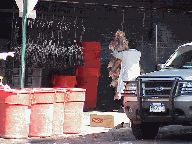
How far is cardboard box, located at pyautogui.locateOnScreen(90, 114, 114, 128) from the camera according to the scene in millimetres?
12047

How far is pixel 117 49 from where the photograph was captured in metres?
15.4

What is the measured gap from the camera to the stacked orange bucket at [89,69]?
51.2 ft

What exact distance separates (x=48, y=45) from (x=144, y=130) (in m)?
5.59

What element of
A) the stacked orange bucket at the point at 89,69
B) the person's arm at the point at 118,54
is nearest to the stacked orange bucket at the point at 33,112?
the person's arm at the point at 118,54

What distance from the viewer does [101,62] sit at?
16141 mm

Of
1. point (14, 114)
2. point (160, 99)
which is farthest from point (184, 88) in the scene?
point (14, 114)

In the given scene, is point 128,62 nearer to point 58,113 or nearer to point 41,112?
point 58,113

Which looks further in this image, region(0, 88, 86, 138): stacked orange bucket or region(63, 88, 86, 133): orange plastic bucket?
region(63, 88, 86, 133): orange plastic bucket

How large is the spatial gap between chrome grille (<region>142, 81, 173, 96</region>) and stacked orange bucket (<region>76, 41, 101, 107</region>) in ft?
21.3

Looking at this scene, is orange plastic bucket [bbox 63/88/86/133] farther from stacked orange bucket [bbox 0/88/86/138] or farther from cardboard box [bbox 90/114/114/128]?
cardboard box [bbox 90/114/114/128]

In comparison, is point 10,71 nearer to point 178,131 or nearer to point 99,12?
point 99,12

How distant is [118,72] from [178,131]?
460cm

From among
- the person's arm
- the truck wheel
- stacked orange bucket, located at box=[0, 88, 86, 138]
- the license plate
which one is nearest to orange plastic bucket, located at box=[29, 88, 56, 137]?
stacked orange bucket, located at box=[0, 88, 86, 138]

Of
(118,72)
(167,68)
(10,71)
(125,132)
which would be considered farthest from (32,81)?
(167,68)
